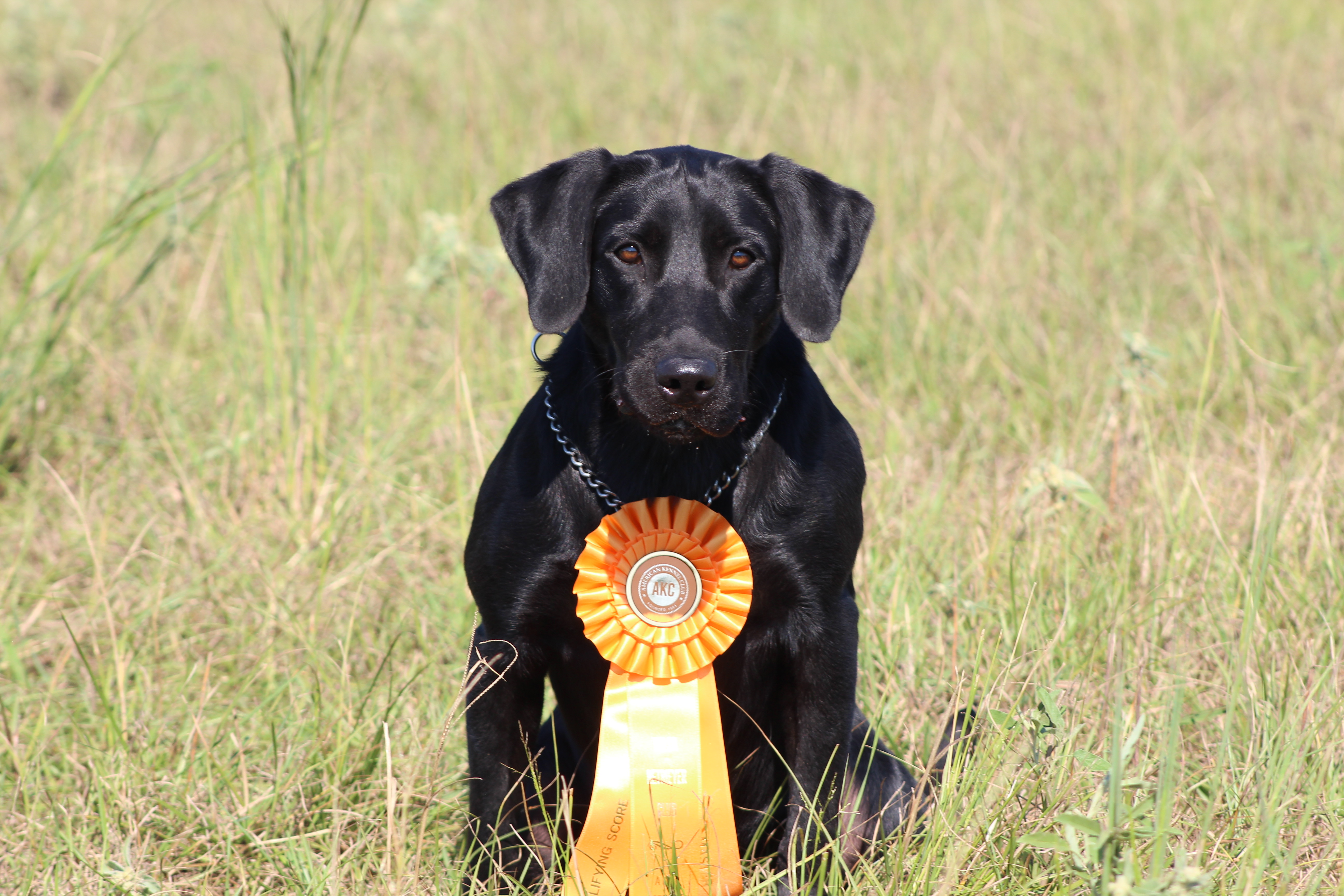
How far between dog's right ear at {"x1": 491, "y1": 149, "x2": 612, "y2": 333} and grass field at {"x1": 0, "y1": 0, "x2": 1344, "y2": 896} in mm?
754

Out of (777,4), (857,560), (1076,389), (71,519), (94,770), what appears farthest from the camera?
(777,4)

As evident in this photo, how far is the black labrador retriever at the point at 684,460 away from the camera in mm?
2447

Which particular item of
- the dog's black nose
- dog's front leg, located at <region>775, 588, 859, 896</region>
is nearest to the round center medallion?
dog's front leg, located at <region>775, 588, 859, 896</region>

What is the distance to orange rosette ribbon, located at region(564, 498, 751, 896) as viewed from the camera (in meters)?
2.42

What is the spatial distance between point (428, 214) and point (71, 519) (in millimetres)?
1570

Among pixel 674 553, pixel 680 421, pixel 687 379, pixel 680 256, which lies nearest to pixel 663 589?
pixel 674 553

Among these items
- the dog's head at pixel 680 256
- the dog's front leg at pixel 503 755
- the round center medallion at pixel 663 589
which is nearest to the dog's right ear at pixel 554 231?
the dog's head at pixel 680 256

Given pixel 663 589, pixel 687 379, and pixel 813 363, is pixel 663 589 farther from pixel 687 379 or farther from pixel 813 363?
pixel 813 363

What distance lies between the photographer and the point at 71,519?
12.9 ft

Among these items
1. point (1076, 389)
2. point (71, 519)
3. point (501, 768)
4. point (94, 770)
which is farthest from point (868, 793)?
point (71, 519)

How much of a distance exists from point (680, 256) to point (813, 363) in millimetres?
2331

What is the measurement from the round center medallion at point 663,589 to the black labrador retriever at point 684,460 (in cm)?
12

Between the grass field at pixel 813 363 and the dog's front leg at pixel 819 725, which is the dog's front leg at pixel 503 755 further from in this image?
the dog's front leg at pixel 819 725

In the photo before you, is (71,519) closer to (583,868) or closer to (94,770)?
(94,770)
